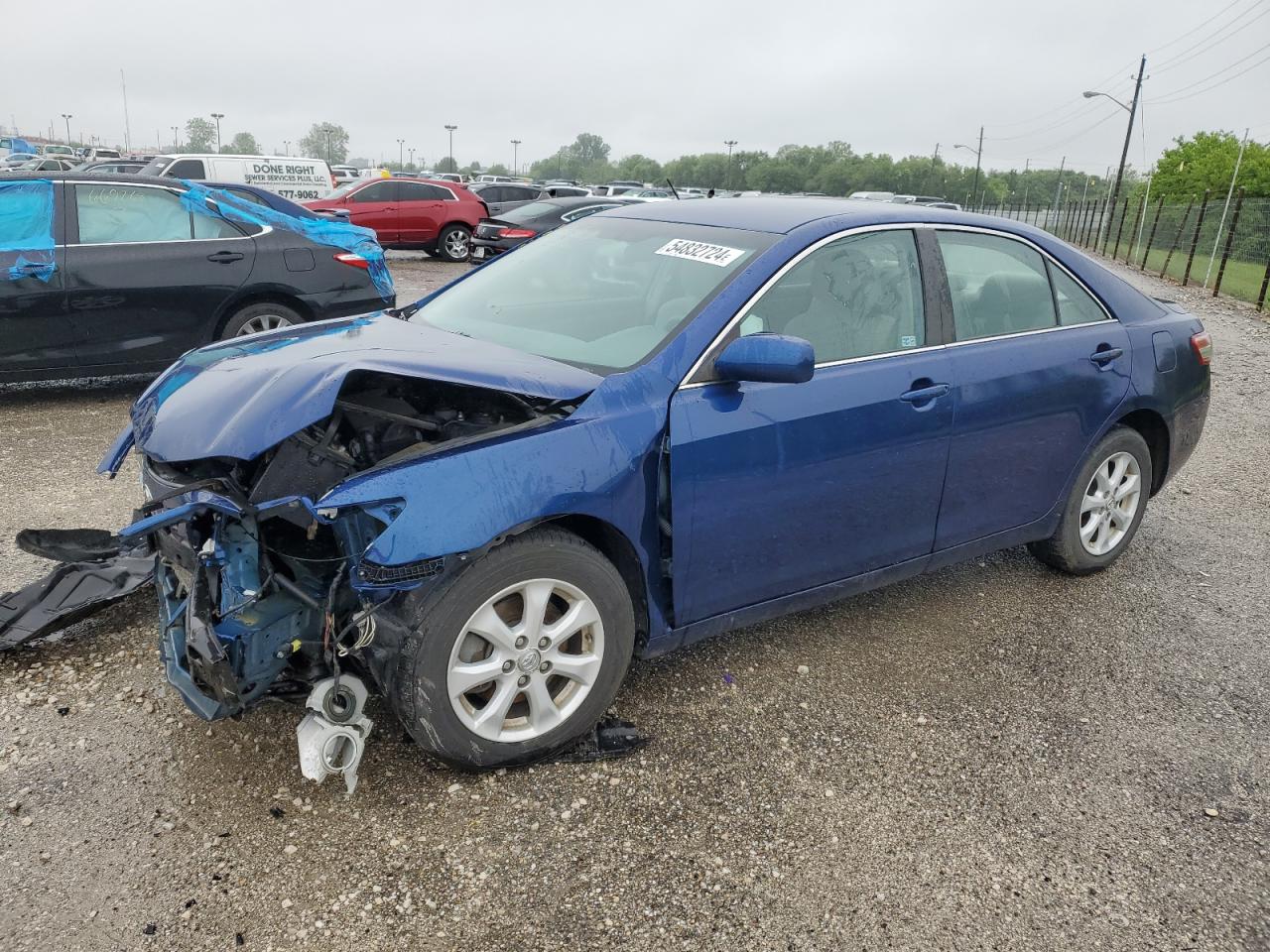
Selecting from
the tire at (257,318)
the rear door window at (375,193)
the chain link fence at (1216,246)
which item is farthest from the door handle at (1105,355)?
the rear door window at (375,193)

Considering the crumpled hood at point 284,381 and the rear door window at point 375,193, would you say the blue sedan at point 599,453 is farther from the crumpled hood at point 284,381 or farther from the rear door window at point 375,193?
the rear door window at point 375,193

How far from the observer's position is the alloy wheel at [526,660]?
2623mm

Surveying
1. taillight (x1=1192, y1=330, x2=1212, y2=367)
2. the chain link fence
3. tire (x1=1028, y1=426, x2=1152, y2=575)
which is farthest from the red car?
tire (x1=1028, y1=426, x2=1152, y2=575)

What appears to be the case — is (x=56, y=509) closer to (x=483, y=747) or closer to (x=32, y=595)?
(x=32, y=595)

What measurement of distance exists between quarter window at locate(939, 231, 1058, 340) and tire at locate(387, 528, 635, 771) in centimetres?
183

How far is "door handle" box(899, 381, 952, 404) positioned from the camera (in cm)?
334

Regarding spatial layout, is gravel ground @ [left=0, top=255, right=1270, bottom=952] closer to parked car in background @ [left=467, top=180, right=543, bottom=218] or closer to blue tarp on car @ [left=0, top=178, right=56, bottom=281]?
blue tarp on car @ [left=0, top=178, right=56, bottom=281]

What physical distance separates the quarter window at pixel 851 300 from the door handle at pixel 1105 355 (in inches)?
39.4

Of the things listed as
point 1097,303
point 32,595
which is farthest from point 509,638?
point 1097,303

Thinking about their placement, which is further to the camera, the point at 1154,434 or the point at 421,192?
the point at 421,192

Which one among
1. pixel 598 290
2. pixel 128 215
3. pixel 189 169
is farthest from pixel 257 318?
pixel 189 169

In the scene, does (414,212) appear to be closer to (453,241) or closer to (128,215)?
(453,241)

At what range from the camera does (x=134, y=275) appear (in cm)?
638

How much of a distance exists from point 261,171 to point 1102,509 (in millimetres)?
21410
